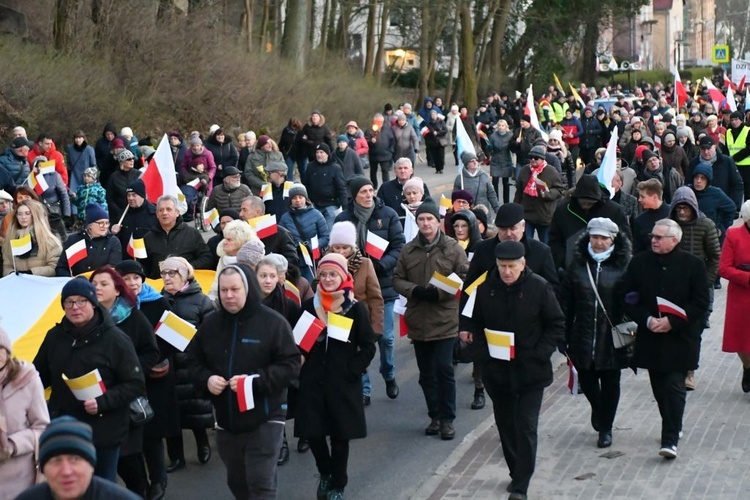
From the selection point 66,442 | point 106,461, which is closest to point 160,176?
point 106,461

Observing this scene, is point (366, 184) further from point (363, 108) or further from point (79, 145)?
point (363, 108)

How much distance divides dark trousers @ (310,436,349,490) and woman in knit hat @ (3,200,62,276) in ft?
14.8

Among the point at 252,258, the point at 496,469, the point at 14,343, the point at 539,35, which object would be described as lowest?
the point at 496,469

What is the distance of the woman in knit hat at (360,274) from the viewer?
9984mm

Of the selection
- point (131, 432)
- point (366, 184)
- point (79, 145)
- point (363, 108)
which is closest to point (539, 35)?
point (363, 108)

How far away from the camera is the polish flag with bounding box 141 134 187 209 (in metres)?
13.8

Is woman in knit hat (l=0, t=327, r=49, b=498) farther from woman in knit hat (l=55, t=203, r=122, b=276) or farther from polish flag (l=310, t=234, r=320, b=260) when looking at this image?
polish flag (l=310, t=234, r=320, b=260)

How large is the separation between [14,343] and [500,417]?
3478 mm

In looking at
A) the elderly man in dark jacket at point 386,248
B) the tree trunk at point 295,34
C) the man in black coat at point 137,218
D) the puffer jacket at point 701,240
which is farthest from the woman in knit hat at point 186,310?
the tree trunk at point 295,34

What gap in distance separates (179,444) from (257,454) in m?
2.18

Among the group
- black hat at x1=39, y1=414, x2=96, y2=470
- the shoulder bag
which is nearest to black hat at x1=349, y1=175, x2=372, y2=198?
the shoulder bag

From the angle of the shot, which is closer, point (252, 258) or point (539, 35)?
point (252, 258)

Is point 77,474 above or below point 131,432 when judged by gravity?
above

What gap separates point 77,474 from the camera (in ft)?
15.6
